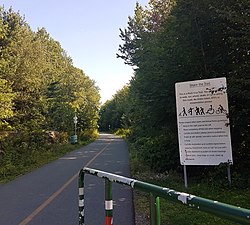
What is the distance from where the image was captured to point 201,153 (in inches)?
337

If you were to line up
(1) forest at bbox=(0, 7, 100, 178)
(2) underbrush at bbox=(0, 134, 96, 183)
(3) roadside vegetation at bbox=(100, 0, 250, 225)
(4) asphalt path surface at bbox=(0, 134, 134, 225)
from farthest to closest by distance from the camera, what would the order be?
(1) forest at bbox=(0, 7, 100, 178) → (2) underbrush at bbox=(0, 134, 96, 183) → (3) roadside vegetation at bbox=(100, 0, 250, 225) → (4) asphalt path surface at bbox=(0, 134, 134, 225)

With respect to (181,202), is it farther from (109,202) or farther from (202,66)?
(202,66)

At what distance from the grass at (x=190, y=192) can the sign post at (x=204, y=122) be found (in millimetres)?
717

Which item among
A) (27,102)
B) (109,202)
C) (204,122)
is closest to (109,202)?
(109,202)

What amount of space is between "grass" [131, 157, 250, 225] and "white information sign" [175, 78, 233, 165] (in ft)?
2.39

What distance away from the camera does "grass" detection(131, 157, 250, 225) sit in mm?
5668

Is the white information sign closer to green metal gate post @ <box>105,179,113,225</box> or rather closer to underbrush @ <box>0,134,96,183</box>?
green metal gate post @ <box>105,179,113,225</box>

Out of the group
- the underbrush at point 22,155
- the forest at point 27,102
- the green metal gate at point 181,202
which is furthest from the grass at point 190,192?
the forest at point 27,102

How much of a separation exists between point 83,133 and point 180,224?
38.0 meters

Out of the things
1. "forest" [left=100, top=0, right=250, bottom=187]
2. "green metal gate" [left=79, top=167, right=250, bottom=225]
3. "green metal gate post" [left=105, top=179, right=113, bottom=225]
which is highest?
"forest" [left=100, top=0, right=250, bottom=187]

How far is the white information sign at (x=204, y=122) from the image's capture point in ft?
27.3

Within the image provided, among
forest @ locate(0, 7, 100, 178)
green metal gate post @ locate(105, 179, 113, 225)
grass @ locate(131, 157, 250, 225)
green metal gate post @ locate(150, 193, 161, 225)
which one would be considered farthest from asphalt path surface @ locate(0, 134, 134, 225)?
forest @ locate(0, 7, 100, 178)

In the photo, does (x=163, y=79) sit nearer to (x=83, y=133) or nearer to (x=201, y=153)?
(x=201, y=153)

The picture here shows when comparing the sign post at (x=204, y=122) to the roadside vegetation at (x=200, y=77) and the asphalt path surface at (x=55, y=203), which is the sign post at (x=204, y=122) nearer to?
the roadside vegetation at (x=200, y=77)
